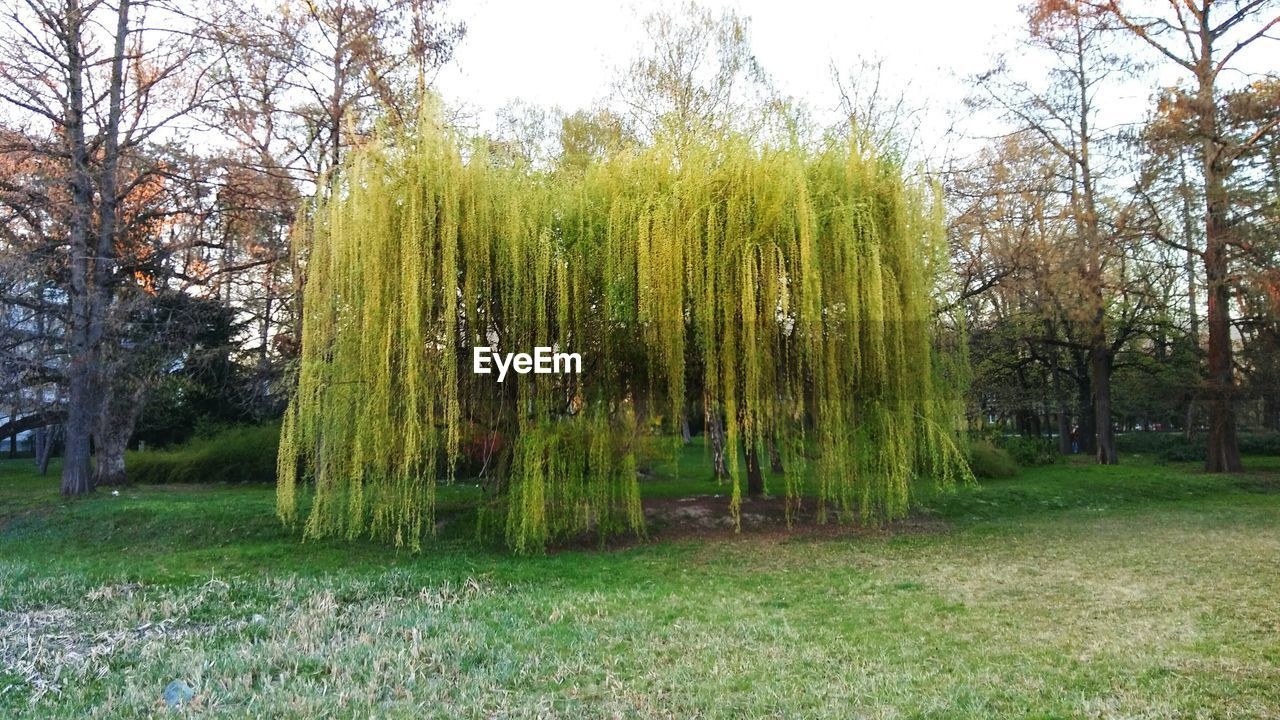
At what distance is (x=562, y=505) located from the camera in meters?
9.30

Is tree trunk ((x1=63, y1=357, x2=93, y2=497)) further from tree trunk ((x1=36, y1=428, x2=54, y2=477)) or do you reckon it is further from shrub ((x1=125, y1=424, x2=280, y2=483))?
tree trunk ((x1=36, y1=428, x2=54, y2=477))

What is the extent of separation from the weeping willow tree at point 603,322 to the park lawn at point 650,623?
1.00 m

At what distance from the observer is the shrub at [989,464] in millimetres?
17297

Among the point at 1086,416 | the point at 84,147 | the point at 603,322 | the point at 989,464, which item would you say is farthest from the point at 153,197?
the point at 1086,416

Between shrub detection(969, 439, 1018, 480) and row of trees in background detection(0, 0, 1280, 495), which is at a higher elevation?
row of trees in background detection(0, 0, 1280, 495)

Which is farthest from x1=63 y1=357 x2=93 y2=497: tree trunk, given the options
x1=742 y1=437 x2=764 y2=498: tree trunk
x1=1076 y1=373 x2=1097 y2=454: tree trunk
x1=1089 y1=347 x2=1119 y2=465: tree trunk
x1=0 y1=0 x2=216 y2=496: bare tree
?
x1=1076 y1=373 x2=1097 y2=454: tree trunk

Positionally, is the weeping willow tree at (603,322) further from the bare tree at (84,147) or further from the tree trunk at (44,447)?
the tree trunk at (44,447)

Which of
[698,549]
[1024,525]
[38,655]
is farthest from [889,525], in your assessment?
[38,655]

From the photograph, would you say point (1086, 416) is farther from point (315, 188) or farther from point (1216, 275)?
point (315, 188)

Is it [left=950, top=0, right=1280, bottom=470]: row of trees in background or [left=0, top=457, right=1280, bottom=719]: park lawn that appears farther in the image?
[left=950, top=0, right=1280, bottom=470]: row of trees in background

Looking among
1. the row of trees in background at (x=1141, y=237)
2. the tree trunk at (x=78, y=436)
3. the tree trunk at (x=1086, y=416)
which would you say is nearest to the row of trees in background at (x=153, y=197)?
the tree trunk at (x=78, y=436)

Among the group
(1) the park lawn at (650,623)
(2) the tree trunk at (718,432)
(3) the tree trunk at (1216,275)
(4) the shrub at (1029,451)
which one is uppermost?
(3) the tree trunk at (1216,275)

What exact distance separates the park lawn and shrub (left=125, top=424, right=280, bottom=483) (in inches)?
220

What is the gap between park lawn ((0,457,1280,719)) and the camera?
3.94m
